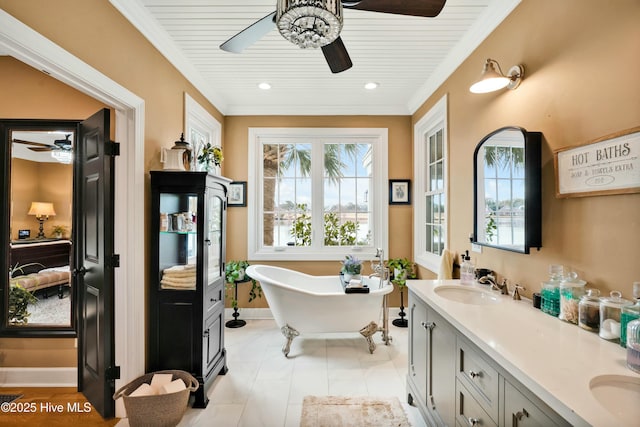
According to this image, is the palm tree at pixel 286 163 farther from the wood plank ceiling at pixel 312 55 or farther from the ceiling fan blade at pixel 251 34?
the ceiling fan blade at pixel 251 34

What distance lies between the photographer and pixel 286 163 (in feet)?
12.6

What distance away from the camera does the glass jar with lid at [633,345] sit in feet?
2.87

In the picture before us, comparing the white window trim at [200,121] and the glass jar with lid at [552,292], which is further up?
the white window trim at [200,121]

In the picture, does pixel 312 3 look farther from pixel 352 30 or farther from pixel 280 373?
pixel 280 373

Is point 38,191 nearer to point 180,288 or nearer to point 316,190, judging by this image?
point 180,288

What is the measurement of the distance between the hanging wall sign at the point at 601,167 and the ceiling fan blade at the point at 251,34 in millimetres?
1594

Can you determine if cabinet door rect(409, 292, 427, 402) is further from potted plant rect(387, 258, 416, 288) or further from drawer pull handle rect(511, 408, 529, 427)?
potted plant rect(387, 258, 416, 288)

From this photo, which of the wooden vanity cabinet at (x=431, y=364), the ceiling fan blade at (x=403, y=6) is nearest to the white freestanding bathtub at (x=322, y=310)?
the wooden vanity cabinet at (x=431, y=364)

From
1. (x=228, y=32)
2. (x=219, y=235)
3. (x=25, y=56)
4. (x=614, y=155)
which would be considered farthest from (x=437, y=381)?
(x=228, y=32)

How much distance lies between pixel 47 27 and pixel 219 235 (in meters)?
1.63

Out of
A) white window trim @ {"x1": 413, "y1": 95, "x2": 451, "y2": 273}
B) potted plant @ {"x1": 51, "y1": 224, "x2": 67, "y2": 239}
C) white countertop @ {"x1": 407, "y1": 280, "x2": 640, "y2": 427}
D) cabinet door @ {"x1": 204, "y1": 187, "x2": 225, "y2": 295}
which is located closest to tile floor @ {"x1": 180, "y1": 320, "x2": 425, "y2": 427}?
cabinet door @ {"x1": 204, "y1": 187, "x2": 225, "y2": 295}

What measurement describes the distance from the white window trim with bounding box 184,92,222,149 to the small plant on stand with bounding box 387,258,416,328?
2581 mm

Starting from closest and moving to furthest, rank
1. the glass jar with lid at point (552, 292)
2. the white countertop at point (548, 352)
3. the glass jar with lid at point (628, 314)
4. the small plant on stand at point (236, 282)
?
the white countertop at point (548, 352)
the glass jar with lid at point (628, 314)
the glass jar with lid at point (552, 292)
the small plant on stand at point (236, 282)

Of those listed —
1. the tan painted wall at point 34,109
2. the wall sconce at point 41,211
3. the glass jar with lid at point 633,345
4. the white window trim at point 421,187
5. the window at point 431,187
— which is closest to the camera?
the glass jar with lid at point 633,345
